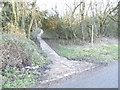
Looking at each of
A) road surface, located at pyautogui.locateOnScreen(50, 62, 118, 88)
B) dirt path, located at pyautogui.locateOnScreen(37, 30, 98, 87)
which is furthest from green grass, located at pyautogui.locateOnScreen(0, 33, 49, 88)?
road surface, located at pyautogui.locateOnScreen(50, 62, 118, 88)

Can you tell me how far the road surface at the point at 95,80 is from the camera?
3.68m

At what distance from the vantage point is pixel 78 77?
13.6ft

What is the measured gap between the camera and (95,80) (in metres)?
3.96

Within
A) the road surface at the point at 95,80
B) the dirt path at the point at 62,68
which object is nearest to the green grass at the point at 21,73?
the dirt path at the point at 62,68

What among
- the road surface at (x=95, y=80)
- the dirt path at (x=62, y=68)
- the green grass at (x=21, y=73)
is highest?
the green grass at (x=21, y=73)

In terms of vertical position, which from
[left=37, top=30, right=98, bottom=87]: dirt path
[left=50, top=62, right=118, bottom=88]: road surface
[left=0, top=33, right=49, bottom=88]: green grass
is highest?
[left=0, top=33, right=49, bottom=88]: green grass

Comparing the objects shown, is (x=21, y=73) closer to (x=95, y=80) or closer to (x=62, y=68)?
(x=62, y=68)

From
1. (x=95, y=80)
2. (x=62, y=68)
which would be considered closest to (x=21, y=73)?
(x=62, y=68)

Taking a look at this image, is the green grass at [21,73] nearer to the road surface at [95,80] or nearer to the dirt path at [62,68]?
the dirt path at [62,68]

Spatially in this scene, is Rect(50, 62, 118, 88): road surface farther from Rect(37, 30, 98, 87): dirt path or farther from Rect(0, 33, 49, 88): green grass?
Rect(0, 33, 49, 88): green grass

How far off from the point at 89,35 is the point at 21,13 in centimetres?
379

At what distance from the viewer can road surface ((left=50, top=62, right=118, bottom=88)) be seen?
3.68 m

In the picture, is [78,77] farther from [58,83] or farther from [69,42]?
[69,42]

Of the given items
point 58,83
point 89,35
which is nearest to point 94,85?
point 58,83
